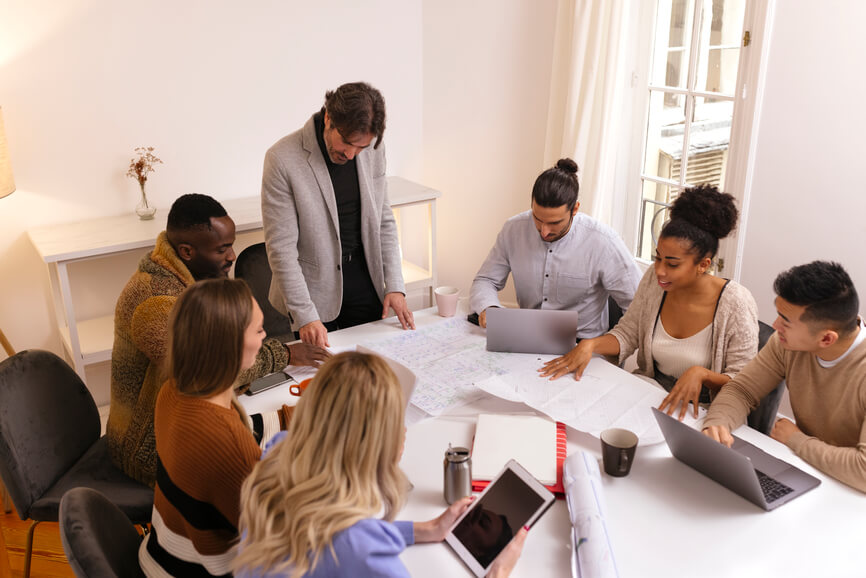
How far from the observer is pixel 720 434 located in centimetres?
177

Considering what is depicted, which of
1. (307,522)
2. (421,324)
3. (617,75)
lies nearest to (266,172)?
(421,324)

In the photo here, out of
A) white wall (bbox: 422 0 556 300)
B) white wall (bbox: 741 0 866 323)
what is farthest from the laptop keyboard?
white wall (bbox: 422 0 556 300)

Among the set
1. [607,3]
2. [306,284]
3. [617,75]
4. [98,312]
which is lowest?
[98,312]

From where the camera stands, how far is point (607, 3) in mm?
3305

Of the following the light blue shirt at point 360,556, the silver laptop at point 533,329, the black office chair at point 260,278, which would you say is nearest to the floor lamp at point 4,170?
the black office chair at point 260,278

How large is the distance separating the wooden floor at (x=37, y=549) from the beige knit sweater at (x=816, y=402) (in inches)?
88.7

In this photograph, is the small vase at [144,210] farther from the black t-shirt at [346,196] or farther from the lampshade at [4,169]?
the black t-shirt at [346,196]

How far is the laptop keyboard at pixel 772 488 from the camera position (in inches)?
61.9

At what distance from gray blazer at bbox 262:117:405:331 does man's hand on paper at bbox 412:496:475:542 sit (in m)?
1.06

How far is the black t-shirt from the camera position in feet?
8.09

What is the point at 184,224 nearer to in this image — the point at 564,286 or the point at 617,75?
the point at 564,286

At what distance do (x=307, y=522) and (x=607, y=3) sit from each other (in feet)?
9.59

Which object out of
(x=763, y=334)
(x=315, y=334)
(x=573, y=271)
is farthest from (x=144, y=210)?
(x=763, y=334)

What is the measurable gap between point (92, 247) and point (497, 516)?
2.26 meters
